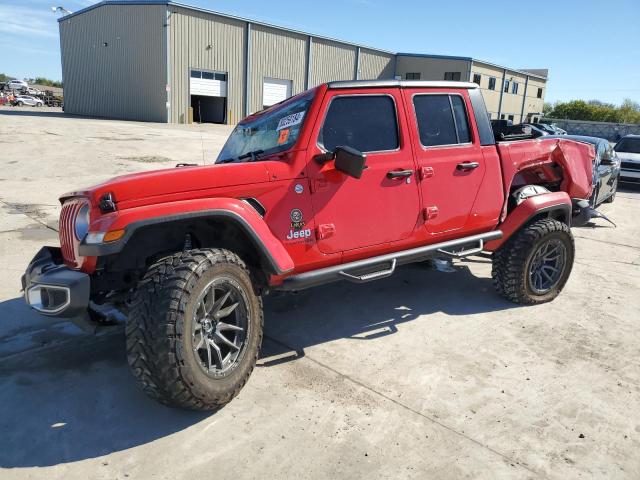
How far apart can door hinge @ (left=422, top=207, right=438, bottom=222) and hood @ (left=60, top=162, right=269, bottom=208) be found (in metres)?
1.46

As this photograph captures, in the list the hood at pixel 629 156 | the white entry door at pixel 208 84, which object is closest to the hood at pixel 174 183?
the hood at pixel 629 156

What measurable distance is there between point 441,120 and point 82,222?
2916 millimetres

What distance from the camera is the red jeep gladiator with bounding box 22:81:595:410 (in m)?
2.81

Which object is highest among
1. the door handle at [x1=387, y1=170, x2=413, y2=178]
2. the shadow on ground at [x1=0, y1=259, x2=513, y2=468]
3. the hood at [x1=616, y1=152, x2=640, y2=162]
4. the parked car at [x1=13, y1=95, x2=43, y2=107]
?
the parked car at [x1=13, y1=95, x2=43, y2=107]

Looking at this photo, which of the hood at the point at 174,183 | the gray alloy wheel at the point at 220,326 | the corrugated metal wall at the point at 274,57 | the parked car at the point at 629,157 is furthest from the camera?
the corrugated metal wall at the point at 274,57

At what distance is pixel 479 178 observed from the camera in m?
4.41

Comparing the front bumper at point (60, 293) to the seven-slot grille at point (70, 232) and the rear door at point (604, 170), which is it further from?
the rear door at point (604, 170)

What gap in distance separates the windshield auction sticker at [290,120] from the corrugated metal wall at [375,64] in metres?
39.2

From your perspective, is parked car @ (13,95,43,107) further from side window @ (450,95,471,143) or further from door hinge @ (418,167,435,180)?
door hinge @ (418,167,435,180)

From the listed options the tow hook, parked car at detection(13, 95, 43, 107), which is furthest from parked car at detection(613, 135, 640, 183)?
parked car at detection(13, 95, 43, 107)

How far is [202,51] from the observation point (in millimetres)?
32031

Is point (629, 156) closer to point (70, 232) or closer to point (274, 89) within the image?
point (70, 232)

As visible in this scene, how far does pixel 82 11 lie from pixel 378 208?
4013 cm

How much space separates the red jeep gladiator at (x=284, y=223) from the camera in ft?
9.23
